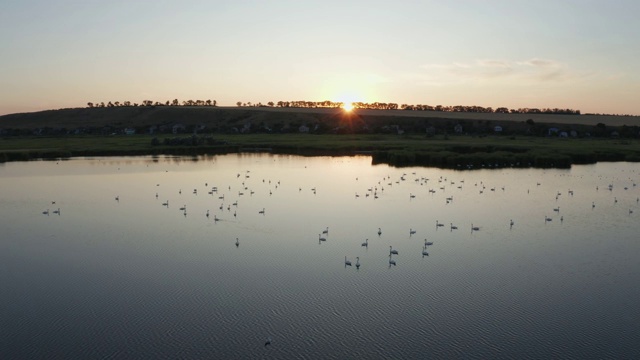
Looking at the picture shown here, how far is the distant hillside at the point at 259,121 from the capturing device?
13325 cm

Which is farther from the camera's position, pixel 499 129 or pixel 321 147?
pixel 499 129

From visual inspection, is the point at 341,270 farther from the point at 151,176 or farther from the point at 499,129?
the point at 499,129

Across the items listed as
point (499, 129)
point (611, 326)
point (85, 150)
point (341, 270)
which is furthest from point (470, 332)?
point (499, 129)

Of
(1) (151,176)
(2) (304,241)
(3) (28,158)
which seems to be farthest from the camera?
(3) (28,158)

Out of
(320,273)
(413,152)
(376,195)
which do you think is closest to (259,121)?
(413,152)

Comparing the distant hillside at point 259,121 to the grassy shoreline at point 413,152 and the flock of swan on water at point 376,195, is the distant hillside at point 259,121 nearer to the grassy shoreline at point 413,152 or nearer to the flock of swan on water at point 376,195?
the grassy shoreline at point 413,152

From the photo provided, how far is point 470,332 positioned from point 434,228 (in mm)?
13959

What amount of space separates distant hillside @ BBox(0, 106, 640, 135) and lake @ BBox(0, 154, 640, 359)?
88.5m

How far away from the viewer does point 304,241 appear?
27641 mm

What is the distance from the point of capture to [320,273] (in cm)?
2247

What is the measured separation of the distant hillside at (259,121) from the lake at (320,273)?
88.5 meters

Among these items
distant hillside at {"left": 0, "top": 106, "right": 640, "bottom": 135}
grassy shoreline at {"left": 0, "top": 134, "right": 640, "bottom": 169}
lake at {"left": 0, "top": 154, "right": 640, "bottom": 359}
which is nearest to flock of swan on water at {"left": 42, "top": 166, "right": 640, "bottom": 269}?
lake at {"left": 0, "top": 154, "right": 640, "bottom": 359}

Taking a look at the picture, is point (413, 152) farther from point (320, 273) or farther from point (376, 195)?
point (320, 273)

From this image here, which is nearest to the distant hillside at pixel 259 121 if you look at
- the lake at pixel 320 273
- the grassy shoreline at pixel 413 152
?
the grassy shoreline at pixel 413 152
